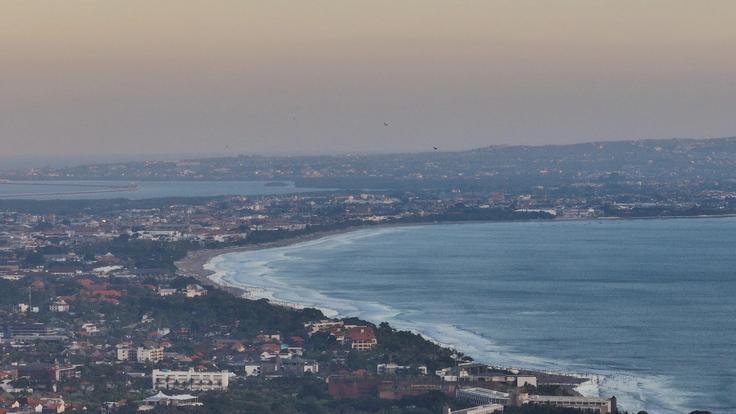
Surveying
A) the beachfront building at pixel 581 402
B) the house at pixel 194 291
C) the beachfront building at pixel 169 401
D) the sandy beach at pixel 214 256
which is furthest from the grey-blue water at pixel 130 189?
the beachfront building at pixel 581 402

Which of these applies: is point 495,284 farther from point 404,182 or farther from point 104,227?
point 404,182

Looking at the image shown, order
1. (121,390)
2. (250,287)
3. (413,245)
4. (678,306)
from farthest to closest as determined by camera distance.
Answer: (413,245)
(250,287)
(678,306)
(121,390)

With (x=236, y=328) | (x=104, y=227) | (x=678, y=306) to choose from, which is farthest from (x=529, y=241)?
(x=236, y=328)

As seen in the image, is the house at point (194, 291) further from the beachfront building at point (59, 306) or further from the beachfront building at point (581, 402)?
the beachfront building at point (581, 402)

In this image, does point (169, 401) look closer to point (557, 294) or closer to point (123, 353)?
point (123, 353)

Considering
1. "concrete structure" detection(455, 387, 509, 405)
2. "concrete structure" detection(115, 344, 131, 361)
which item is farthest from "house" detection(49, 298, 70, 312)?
"concrete structure" detection(455, 387, 509, 405)
